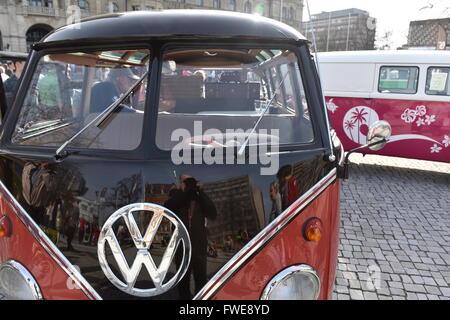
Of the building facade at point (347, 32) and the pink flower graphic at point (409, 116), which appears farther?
the building facade at point (347, 32)

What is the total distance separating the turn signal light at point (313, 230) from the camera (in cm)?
167

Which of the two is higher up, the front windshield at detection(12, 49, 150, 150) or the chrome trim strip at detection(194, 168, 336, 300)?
the front windshield at detection(12, 49, 150, 150)

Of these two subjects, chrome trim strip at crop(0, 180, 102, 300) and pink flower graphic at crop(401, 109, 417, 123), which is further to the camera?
pink flower graphic at crop(401, 109, 417, 123)

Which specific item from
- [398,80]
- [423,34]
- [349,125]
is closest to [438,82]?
[398,80]

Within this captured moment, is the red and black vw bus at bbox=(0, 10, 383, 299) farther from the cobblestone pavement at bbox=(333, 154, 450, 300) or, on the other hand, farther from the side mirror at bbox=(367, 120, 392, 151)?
the cobblestone pavement at bbox=(333, 154, 450, 300)

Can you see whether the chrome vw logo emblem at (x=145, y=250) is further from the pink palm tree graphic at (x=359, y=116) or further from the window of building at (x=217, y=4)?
the window of building at (x=217, y=4)

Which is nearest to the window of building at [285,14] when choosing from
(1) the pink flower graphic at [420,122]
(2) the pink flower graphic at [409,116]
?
(2) the pink flower graphic at [409,116]

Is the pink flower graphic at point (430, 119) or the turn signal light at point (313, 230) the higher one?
the pink flower graphic at point (430, 119)

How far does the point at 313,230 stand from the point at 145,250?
81 centimetres

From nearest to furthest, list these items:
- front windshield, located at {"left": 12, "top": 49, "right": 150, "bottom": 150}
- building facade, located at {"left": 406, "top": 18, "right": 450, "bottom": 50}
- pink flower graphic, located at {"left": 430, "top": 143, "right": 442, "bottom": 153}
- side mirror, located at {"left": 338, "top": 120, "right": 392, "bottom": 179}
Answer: front windshield, located at {"left": 12, "top": 49, "right": 150, "bottom": 150}, side mirror, located at {"left": 338, "top": 120, "right": 392, "bottom": 179}, pink flower graphic, located at {"left": 430, "top": 143, "right": 442, "bottom": 153}, building facade, located at {"left": 406, "top": 18, "right": 450, "bottom": 50}

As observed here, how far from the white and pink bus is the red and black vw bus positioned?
5495 mm

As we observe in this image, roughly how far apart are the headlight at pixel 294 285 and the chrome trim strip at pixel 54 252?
0.81m

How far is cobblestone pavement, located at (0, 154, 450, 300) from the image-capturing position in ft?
11.0

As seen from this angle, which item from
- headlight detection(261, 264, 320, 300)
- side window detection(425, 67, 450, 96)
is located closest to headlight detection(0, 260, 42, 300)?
headlight detection(261, 264, 320, 300)
